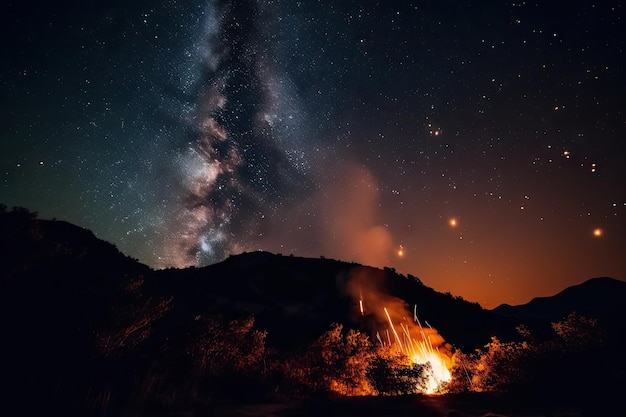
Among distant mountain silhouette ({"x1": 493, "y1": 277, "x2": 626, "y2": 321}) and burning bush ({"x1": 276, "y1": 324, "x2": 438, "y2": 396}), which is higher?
distant mountain silhouette ({"x1": 493, "y1": 277, "x2": 626, "y2": 321})

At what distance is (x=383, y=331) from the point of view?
1869 inches

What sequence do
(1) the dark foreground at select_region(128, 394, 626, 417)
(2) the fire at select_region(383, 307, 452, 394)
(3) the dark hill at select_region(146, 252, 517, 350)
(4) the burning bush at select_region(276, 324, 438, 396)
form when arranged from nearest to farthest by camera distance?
(1) the dark foreground at select_region(128, 394, 626, 417) → (4) the burning bush at select_region(276, 324, 438, 396) → (2) the fire at select_region(383, 307, 452, 394) → (3) the dark hill at select_region(146, 252, 517, 350)

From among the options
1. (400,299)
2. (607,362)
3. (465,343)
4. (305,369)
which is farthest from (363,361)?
(400,299)

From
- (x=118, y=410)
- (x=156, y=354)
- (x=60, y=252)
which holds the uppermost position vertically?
(x=60, y=252)

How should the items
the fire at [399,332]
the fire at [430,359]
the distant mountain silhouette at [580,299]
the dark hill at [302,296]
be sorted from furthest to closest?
the distant mountain silhouette at [580,299] → the dark hill at [302,296] → the fire at [399,332] → the fire at [430,359]

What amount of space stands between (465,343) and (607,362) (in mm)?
38079

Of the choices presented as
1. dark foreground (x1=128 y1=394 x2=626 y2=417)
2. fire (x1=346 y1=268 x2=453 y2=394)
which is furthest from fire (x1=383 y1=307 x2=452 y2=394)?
dark foreground (x1=128 y1=394 x2=626 y2=417)

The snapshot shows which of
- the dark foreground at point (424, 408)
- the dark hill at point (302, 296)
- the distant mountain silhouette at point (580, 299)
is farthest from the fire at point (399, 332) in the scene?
the distant mountain silhouette at point (580, 299)


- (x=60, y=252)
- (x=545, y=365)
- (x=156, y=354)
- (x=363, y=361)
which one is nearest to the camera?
(x=60, y=252)

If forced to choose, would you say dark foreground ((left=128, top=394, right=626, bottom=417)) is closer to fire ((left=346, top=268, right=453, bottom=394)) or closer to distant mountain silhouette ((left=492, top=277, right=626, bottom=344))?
fire ((left=346, top=268, right=453, bottom=394))

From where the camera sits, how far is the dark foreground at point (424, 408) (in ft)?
22.7

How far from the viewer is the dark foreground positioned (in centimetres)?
692

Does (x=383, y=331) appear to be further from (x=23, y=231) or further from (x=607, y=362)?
(x=23, y=231)

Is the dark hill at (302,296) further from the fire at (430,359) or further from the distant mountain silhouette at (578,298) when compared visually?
the distant mountain silhouette at (578,298)
